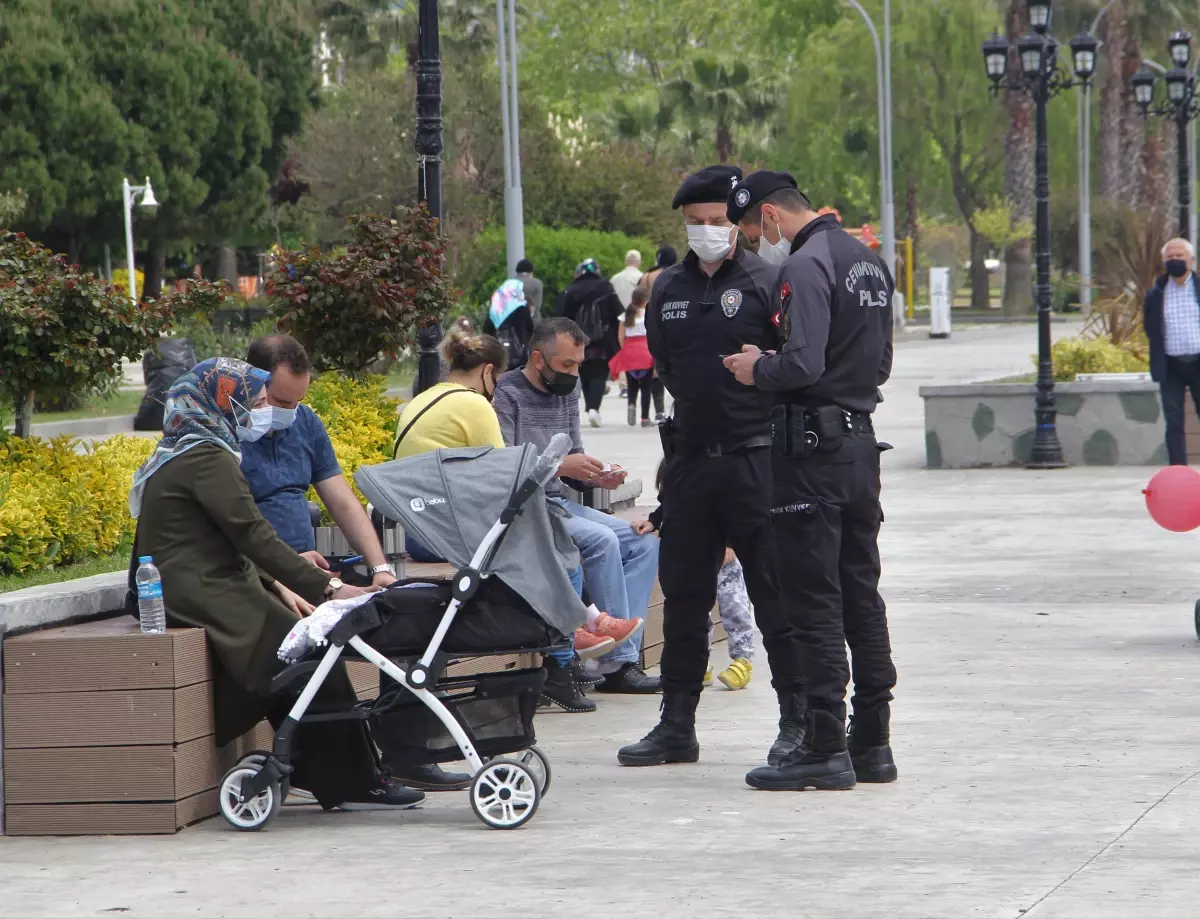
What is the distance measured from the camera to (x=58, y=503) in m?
8.20

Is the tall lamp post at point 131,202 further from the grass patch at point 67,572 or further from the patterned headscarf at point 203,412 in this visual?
the patterned headscarf at point 203,412

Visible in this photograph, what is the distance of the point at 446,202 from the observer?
4059 centimetres

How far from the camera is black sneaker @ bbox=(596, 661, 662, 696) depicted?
906 cm

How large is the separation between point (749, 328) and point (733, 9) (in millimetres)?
68410

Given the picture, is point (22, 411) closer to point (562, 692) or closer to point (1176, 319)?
point (562, 692)

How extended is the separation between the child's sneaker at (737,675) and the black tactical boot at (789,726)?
5.01 feet

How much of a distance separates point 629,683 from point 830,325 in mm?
2712

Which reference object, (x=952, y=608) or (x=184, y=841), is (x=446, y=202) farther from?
(x=184, y=841)

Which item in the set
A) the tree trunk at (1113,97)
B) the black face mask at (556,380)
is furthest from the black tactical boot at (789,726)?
the tree trunk at (1113,97)

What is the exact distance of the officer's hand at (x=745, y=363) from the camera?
684cm

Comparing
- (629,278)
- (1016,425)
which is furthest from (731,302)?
(629,278)

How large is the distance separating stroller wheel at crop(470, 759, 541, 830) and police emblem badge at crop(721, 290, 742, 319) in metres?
1.79

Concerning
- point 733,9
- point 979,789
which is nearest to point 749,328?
point 979,789

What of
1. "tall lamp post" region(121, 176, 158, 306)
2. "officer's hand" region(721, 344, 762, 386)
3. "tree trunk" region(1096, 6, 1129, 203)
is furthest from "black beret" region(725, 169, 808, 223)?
"tree trunk" region(1096, 6, 1129, 203)
